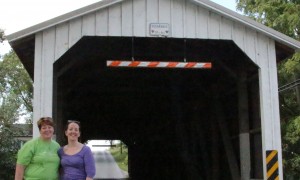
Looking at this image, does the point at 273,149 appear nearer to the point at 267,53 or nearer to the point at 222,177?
the point at 267,53

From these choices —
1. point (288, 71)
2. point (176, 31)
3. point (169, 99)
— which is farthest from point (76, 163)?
point (288, 71)

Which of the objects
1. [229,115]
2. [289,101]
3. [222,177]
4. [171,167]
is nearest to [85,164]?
[229,115]

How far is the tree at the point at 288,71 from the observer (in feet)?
59.5

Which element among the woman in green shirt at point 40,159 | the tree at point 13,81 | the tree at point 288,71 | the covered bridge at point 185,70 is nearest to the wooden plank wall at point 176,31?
the covered bridge at point 185,70

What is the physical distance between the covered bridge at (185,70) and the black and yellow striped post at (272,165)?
0.05 feet

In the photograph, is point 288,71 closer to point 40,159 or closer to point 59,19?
point 59,19

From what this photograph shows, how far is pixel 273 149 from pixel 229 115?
306 centimetres

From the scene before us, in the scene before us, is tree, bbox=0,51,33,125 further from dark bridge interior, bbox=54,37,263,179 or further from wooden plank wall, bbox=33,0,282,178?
wooden plank wall, bbox=33,0,282,178

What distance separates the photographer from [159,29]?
25.2 ft

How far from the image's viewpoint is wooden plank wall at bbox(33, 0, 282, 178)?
752 cm

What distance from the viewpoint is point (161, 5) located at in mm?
7785

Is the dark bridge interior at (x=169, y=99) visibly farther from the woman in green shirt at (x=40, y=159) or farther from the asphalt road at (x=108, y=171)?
the asphalt road at (x=108, y=171)

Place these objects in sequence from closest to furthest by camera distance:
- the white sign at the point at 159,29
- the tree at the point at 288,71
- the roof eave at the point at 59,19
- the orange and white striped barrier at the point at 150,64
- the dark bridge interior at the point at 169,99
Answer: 1. the roof eave at the point at 59,19
2. the white sign at the point at 159,29
3. the orange and white striped barrier at the point at 150,64
4. the dark bridge interior at the point at 169,99
5. the tree at the point at 288,71

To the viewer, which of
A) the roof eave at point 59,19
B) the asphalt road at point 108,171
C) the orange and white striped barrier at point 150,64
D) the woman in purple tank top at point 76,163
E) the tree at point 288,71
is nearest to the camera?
the woman in purple tank top at point 76,163
